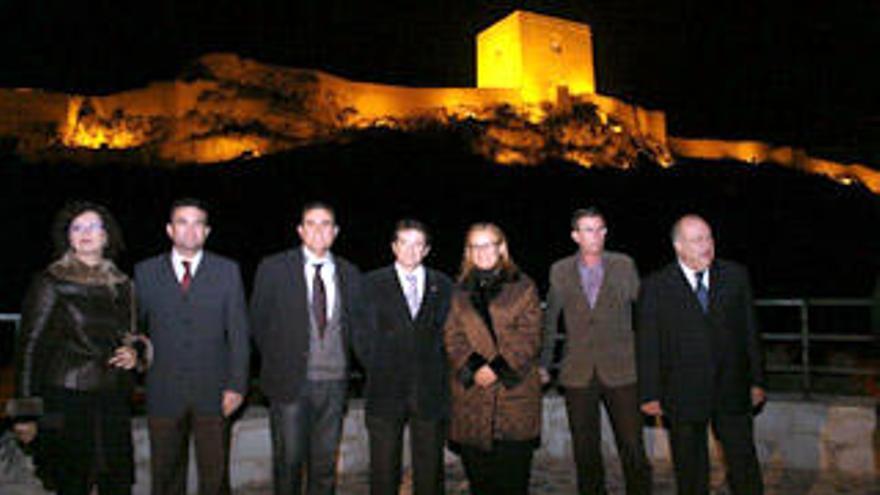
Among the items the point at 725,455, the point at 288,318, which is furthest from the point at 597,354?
the point at 288,318

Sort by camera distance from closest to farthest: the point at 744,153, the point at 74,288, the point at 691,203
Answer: the point at 74,288 < the point at 691,203 < the point at 744,153

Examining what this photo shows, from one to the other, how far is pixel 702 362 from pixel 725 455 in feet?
1.75

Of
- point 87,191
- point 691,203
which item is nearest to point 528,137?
point 691,203

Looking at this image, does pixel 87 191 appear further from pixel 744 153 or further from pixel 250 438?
pixel 744 153

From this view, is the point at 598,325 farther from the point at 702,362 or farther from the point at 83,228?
the point at 83,228

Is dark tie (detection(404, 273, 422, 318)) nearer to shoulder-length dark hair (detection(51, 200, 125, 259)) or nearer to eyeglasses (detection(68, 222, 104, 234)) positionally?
shoulder-length dark hair (detection(51, 200, 125, 259))

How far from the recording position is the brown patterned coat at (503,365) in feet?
10.6

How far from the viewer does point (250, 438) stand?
16.2 feet

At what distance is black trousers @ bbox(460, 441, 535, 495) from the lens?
324cm

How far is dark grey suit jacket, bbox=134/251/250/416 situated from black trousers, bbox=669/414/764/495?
2443mm

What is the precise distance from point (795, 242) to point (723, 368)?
36.8 m

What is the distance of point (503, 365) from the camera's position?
325 centimetres

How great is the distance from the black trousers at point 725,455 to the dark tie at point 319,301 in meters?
2.04

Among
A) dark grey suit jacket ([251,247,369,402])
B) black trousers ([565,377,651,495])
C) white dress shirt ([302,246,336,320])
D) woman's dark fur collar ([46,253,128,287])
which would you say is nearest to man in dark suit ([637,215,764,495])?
black trousers ([565,377,651,495])
